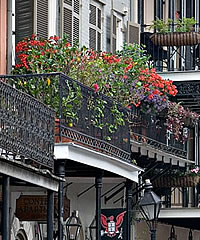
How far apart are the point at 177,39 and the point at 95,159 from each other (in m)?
8.24

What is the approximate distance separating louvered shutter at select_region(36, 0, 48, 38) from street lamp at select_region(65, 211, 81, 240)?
3.13m

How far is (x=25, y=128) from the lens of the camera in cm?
1675

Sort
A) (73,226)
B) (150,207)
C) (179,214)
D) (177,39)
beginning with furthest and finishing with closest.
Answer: (179,214) → (177,39) → (73,226) → (150,207)

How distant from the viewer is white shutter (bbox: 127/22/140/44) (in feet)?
91.8

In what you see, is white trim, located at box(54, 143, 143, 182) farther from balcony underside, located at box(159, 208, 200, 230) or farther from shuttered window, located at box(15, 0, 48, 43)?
balcony underside, located at box(159, 208, 200, 230)

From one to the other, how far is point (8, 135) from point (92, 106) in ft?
16.1

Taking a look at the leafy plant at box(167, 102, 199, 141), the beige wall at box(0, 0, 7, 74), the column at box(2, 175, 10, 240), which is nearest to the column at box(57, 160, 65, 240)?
the beige wall at box(0, 0, 7, 74)

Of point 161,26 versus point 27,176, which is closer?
point 27,176

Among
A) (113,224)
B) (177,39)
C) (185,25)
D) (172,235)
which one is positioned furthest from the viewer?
(172,235)

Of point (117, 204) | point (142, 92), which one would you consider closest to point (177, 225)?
point (117, 204)

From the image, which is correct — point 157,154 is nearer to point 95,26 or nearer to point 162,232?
point 95,26

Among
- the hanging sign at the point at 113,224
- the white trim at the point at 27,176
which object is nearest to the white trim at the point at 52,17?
the hanging sign at the point at 113,224

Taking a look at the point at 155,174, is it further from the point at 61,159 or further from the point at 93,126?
the point at 61,159

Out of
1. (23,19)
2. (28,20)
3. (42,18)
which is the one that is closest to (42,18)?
(42,18)
